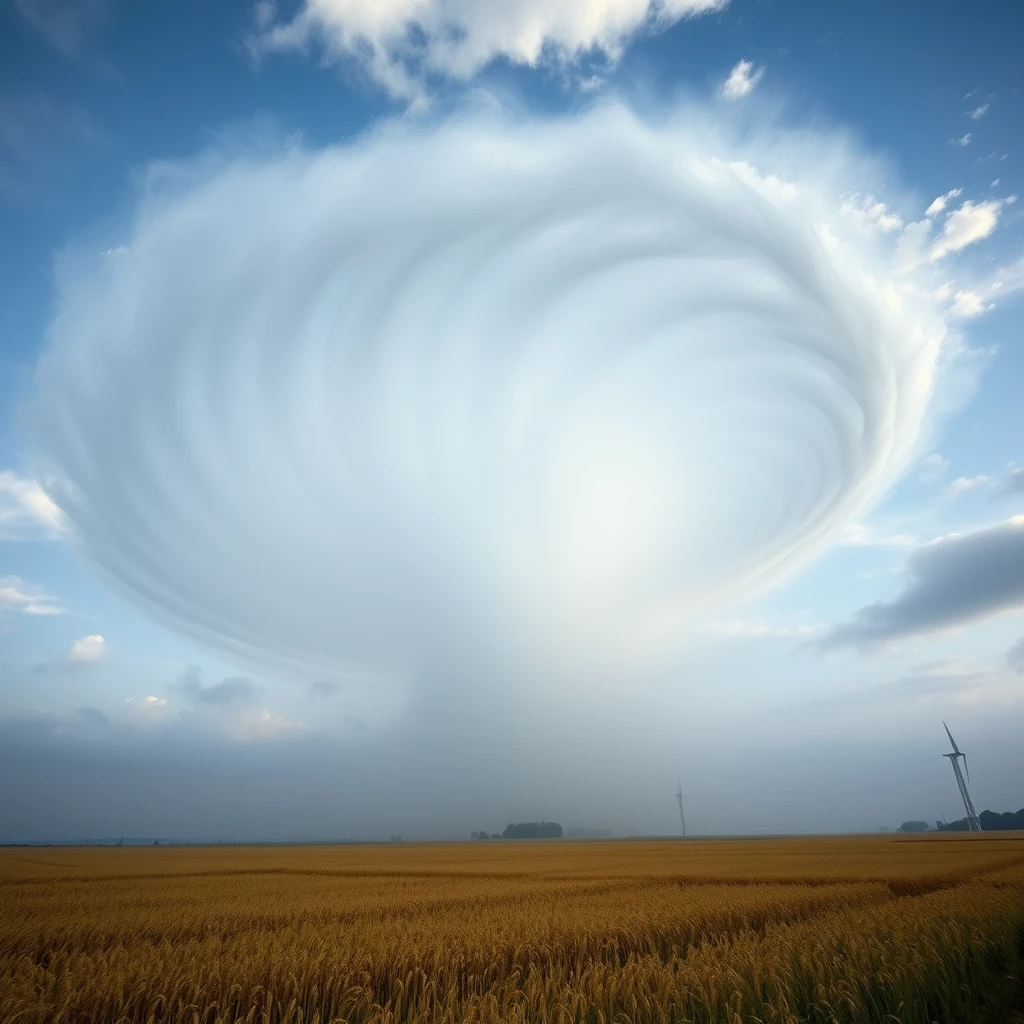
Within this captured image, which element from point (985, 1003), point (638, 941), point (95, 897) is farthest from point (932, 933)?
point (95, 897)

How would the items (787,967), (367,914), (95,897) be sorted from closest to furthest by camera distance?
1. (787,967)
2. (367,914)
3. (95,897)

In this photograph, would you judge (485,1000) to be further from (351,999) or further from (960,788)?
(960,788)

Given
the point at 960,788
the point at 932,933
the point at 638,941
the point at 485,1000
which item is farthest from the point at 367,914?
the point at 960,788

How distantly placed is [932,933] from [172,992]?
11.1 metres

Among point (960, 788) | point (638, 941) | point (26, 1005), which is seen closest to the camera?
point (26, 1005)

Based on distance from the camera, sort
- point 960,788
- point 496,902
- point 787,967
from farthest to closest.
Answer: point 960,788
point 496,902
point 787,967

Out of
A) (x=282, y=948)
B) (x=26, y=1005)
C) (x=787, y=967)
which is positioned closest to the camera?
(x=26, y=1005)

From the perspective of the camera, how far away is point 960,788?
90.5 meters

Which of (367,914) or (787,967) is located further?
(367,914)

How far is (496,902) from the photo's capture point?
1697 cm

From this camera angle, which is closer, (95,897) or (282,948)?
(282,948)

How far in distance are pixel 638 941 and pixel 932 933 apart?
4788mm

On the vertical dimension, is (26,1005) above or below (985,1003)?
above

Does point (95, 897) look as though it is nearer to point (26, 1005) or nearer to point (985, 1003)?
point (26, 1005)
